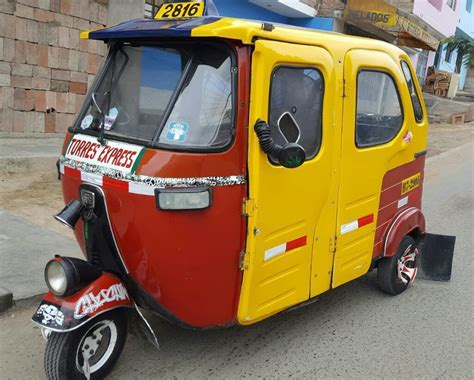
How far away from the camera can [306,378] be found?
304 cm

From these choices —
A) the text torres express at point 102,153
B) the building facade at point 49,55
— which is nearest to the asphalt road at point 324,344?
the text torres express at point 102,153

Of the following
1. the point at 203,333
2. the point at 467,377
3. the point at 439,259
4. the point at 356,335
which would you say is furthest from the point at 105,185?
the point at 439,259

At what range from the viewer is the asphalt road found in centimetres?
308

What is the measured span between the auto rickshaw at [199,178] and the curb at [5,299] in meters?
0.85

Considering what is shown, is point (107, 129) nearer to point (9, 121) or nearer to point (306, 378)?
point (306, 378)

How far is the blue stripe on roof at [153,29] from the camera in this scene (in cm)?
258

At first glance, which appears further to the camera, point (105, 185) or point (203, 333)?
point (203, 333)

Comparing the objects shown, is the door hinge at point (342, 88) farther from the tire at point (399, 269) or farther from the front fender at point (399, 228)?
the tire at point (399, 269)

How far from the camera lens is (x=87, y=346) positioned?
9.00ft

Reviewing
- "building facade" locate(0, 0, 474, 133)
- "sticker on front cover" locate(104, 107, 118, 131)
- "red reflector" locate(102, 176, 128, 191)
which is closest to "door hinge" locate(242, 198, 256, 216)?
"red reflector" locate(102, 176, 128, 191)

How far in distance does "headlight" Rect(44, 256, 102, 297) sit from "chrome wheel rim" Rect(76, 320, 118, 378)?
0.82ft

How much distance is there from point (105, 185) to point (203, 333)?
4.45 feet

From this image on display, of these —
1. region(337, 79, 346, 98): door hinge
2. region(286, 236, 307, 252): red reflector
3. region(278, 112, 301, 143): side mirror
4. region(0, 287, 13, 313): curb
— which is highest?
region(337, 79, 346, 98): door hinge

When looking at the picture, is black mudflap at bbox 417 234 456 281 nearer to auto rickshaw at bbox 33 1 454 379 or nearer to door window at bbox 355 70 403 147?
door window at bbox 355 70 403 147
